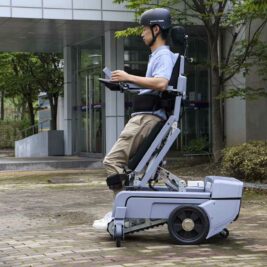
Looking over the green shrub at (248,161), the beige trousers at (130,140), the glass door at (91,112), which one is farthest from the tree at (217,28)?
the beige trousers at (130,140)

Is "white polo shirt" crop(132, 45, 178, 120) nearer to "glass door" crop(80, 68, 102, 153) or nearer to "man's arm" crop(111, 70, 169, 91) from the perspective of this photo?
"man's arm" crop(111, 70, 169, 91)

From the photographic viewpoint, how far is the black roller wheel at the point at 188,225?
578 centimetres

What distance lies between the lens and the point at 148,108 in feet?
19.6

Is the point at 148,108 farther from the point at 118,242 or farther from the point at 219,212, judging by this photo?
the point at 118,242

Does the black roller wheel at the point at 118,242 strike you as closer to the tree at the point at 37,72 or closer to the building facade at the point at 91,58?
the building facade at the point at 91,58

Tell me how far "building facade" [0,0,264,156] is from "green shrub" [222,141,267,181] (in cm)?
592

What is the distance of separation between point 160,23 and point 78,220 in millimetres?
3139

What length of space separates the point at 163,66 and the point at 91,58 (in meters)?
17.7

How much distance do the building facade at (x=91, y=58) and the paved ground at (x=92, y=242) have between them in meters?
9.88

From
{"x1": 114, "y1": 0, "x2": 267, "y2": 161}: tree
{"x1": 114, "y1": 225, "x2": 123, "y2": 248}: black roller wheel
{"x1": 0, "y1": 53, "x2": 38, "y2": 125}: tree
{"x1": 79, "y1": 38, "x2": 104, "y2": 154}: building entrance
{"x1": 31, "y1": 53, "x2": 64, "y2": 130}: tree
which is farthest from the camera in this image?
{"x1": 0, "y1": 53, "x2": 38, "y2": 125}: tree

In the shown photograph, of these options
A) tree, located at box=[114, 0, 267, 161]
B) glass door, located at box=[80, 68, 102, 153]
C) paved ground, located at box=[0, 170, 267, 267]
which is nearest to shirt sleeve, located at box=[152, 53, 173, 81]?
paved ground, located at box=[0, 170, 267, 267]

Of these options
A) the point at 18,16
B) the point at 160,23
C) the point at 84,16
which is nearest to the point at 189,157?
the point at 84,16

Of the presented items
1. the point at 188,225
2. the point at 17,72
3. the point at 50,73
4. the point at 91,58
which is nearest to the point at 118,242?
the point at 188,225

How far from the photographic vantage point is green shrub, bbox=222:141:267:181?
11852 millimetres
